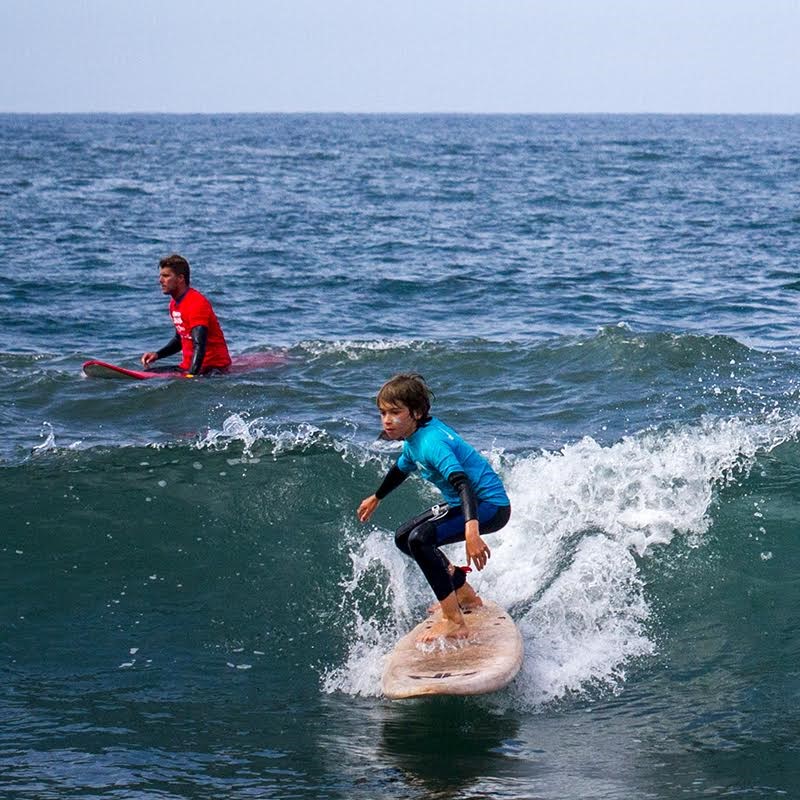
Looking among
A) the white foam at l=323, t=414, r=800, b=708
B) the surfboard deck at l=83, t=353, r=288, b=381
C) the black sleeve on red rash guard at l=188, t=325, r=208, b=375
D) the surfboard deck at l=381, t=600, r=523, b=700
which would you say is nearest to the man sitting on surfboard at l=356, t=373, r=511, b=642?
the surfboard deck at l=381, t=600, r=523, b=700

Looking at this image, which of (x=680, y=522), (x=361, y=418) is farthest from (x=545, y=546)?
(x=361, y=418)

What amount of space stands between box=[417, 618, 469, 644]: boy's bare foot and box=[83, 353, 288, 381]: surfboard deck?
6.32 meters

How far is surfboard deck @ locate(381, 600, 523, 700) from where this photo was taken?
6656mm

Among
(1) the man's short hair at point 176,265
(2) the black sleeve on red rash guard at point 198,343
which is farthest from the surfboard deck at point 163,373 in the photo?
(1) the man's short hair at point 176,265

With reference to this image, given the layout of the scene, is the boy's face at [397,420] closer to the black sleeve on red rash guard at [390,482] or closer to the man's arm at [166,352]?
the black sleeve on red rash guard at [390,482]

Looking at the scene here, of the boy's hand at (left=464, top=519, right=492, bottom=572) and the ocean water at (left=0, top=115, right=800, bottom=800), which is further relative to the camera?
the boy's hand at (left=464, top=519, right=492, bottom=572)

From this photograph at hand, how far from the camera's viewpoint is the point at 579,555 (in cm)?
868

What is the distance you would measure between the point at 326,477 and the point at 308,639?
96.7 inches

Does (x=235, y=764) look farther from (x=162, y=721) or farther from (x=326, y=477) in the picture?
(x=326, y=477)

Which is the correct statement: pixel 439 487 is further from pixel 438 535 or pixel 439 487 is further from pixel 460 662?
pixel 460 662

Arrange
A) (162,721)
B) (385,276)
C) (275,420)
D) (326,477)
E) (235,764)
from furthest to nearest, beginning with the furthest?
(385,276) → (275,420) → (326,477) → (162,721) → (235,764)

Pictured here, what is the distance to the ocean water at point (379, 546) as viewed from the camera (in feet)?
21.0

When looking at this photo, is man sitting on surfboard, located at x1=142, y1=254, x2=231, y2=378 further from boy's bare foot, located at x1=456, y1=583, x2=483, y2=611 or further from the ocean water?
boy's bare foot, located at x1=456, y1=583, x2=483, y2=611

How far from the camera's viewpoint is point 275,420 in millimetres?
12320
